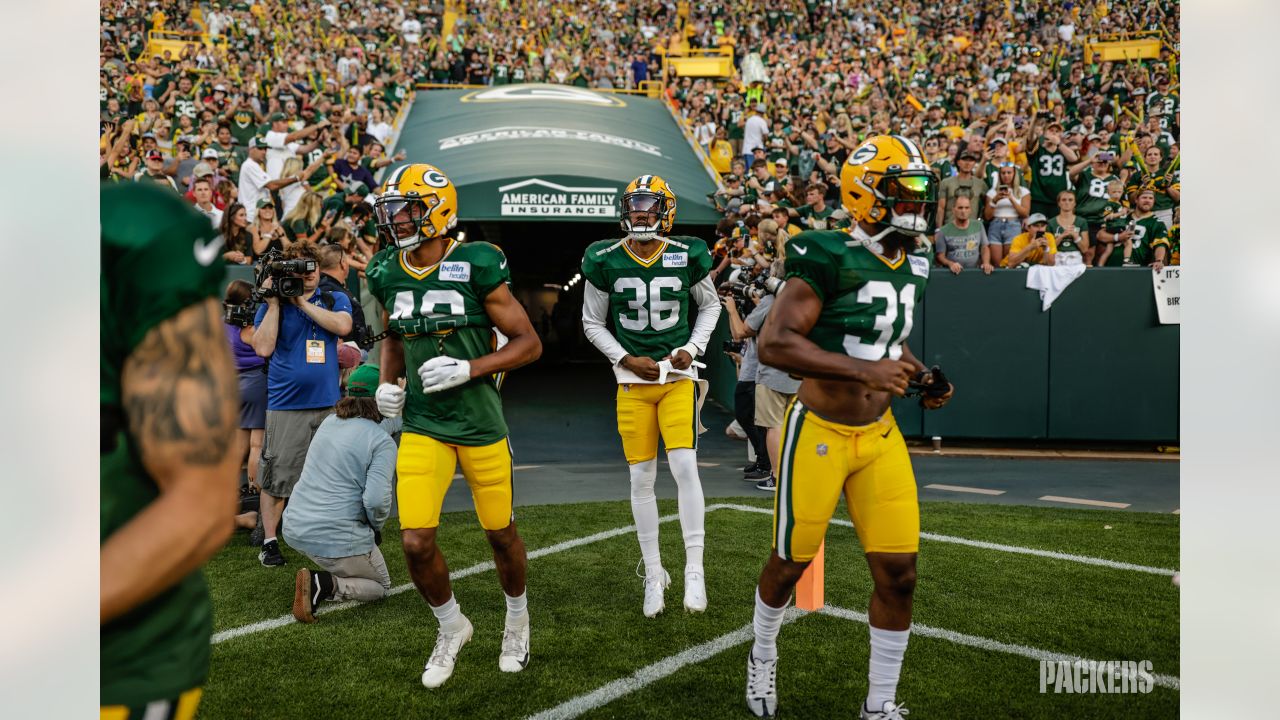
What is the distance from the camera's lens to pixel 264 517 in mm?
5984

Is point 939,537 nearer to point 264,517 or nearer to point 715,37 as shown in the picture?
point 264,517

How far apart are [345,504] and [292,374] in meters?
1.28

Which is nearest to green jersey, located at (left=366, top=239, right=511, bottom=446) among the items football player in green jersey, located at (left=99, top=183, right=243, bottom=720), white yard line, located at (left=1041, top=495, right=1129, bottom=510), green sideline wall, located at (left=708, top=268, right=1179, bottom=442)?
football player in green jersey, located at (left=99, top=183, right=243, bottom=720)

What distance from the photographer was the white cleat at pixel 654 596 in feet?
15.8

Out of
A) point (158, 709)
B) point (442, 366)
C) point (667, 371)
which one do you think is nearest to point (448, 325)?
point (442, 366)

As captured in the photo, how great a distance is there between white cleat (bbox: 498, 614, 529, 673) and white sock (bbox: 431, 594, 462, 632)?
24cm

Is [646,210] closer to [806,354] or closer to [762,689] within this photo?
[806,354]

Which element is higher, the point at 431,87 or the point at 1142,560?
the point at 431,87

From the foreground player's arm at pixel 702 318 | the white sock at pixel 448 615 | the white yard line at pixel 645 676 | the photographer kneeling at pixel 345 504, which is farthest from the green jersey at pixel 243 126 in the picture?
the white yard line at pixel 645 676

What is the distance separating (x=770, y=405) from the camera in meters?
7.52

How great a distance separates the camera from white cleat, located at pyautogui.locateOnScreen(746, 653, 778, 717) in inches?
143

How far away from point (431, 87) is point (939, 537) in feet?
59.9

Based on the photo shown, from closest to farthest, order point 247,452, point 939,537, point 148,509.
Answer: point 148,509 < point 939,537 < point 247,452
